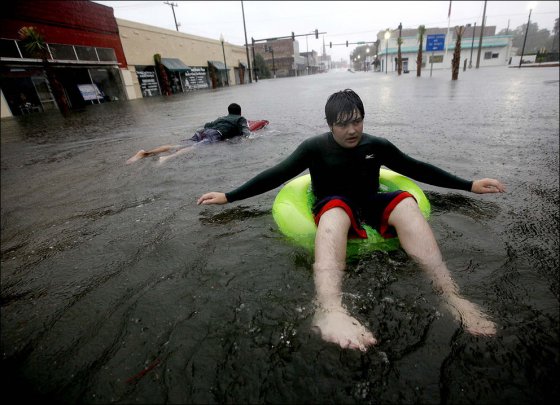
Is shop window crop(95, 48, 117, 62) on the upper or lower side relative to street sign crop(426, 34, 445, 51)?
upper

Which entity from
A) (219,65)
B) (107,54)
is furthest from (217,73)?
(107,54)

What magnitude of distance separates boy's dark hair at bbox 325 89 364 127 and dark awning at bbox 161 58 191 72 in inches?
1151

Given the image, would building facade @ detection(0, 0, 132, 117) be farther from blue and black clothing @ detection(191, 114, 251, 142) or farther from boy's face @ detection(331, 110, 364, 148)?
boy's face @ detection(331, 110, 364, 148)

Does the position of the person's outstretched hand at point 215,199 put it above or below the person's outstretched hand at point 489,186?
above

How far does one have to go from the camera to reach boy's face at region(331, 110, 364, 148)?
79.4 inches

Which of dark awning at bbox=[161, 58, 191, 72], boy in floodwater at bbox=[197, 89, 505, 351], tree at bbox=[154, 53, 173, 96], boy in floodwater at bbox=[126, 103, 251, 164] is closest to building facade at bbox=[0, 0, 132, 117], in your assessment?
tree at bbox=[154, 53, 173, 96]

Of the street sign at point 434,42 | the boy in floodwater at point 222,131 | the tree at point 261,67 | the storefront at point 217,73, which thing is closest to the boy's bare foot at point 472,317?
→ the boy in floodwater at point 222,131

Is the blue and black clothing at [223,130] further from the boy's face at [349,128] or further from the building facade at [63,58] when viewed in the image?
the building facade at [63,58]

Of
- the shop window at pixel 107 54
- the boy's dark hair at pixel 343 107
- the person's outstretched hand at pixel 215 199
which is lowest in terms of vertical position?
the person's outstretched hand at pixel 215 199

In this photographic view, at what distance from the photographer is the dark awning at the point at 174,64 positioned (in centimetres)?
2720

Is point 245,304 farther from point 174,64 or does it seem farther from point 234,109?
point 174,64

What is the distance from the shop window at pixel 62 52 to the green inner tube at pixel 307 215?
2256 centimetres

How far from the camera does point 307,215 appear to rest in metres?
2.35

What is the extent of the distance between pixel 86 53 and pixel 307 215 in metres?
24.8
